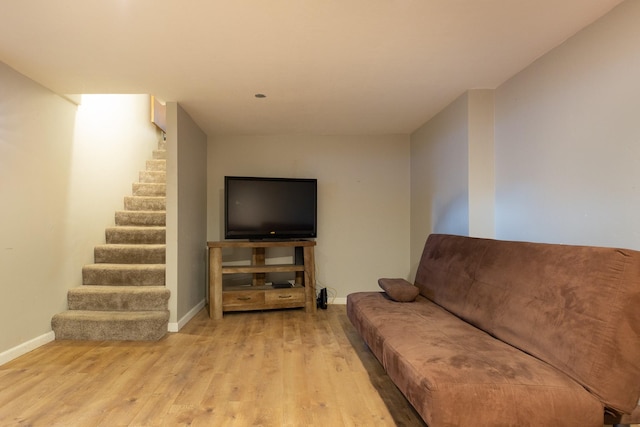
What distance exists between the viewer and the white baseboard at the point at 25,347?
7.91 ft

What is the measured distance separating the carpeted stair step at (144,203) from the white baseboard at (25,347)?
180 centimetres

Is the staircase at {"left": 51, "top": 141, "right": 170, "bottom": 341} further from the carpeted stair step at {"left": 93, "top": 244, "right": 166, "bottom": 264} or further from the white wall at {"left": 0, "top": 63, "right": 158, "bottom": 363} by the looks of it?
the white wall at {"left": 0, "top": 63, "right": 158, "bottom": 363}

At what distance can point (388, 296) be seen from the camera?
2803 mm

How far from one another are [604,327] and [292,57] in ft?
7.14

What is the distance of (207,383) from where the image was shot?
2.15 m

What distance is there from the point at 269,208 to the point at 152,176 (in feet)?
6.71

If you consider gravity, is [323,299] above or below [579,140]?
below

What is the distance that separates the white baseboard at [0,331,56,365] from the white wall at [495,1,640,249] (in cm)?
377

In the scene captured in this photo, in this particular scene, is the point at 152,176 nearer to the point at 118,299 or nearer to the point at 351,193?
the point at 118,299

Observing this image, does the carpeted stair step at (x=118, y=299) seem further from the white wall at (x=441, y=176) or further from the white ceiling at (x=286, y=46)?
the white wall at (x=441, y=176)

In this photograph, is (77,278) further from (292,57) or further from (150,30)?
(292,57)

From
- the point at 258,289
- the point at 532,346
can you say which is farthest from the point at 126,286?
the point at 532,346

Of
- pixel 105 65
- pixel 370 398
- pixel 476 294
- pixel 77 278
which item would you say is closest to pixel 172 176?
pixel 105 65

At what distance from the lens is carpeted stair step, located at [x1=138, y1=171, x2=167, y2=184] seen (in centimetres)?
480
